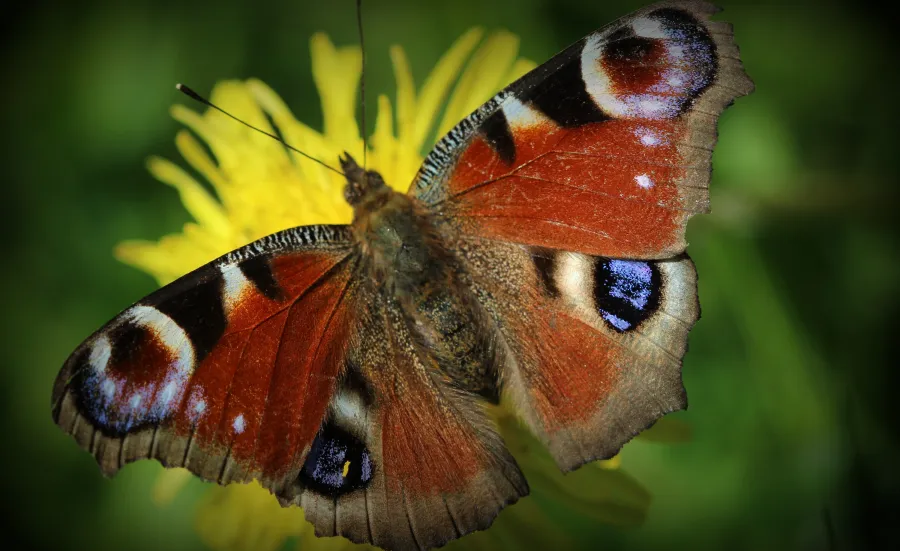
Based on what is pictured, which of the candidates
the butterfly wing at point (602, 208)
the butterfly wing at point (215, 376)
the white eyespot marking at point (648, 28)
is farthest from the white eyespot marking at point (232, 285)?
the white eyespot marking at point (648, 28)

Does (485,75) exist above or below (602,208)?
above

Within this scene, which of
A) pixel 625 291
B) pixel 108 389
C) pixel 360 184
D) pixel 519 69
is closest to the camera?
pixel 108 389

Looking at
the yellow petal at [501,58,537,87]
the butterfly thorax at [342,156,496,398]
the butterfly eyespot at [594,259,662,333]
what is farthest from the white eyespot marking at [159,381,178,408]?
the yellow petal at [501,58,537,87]

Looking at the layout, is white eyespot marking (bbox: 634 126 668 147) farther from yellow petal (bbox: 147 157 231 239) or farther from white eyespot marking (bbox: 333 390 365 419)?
yellow petal (bbox: 147 157 231 239)

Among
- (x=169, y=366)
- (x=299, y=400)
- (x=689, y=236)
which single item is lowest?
(x=689, y=236)

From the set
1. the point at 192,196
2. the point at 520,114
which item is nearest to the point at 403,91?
the point at 192,196

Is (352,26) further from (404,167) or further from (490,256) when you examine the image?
(490,256)

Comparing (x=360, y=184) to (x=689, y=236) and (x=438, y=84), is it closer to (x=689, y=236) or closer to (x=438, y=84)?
(x=438, y=84)
